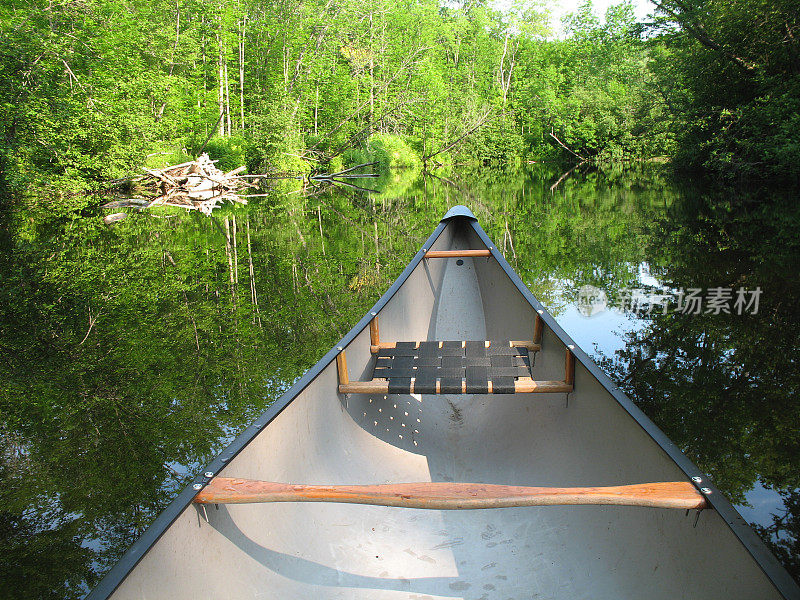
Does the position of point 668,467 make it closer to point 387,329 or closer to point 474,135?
point 387,329

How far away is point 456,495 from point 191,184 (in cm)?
1859

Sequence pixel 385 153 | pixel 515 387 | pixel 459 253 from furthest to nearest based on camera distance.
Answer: pixel 385 153, pixel 459 253, pixel 515 387

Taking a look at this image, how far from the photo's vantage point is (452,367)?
3203 millimetres

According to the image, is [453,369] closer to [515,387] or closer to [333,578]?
[515,387]

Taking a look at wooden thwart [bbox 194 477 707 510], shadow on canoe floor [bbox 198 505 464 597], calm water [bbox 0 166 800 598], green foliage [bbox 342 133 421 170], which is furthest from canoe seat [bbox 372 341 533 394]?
green foliage [bbox 342 133 421 170]

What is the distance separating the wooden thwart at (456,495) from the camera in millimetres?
1664

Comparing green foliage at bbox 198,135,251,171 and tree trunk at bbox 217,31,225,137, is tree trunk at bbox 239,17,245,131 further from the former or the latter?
green foliage at bbox 198,135,251,171

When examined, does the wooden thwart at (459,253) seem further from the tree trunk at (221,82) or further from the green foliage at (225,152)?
the tree trunk at (221,82)

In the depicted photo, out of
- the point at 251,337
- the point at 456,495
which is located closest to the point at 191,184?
the point at 251,337

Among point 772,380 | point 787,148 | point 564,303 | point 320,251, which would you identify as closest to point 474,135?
point 787,148

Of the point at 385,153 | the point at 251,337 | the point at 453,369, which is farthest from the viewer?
the point at 385,153

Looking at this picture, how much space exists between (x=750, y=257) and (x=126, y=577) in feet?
29.5

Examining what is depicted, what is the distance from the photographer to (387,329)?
4.18 m

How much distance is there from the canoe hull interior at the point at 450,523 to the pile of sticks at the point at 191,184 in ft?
47.9
